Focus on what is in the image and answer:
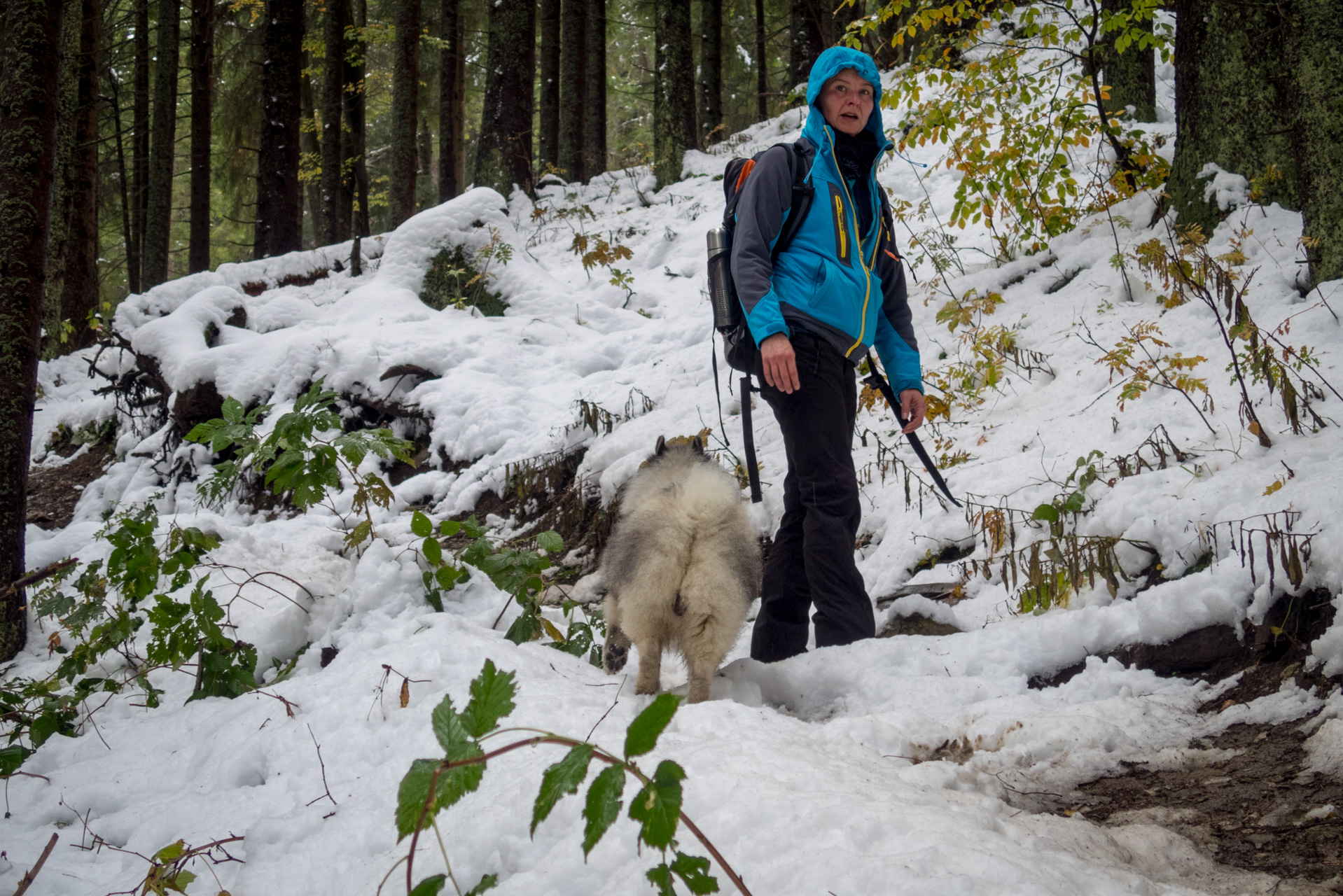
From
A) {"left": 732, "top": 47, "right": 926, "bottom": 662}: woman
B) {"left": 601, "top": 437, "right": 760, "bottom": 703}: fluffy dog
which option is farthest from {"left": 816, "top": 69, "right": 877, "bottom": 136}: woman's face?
{"left": 601, "top": 437, "right": 760, "bottom": 703}: fluffy dog

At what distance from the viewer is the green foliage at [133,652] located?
9.45 feet

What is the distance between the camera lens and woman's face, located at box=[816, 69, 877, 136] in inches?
127

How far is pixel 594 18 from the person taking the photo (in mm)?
16094

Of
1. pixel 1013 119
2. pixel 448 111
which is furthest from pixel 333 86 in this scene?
pixel 1013 119

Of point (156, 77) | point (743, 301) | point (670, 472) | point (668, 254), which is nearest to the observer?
point (743, 301)

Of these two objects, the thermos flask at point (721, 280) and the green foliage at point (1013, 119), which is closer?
A: the thermos flask at point (721, 280)

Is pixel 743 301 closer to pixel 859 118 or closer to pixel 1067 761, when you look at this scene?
pixel 859 118

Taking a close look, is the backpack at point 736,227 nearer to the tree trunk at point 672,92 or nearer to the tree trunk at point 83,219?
the tree trunk at point 672,92

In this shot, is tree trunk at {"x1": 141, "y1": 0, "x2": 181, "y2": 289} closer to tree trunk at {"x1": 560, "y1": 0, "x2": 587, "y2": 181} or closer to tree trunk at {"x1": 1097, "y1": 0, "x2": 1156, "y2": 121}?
tree trunk at {"x1": 560, "y1": 0, "x2": 587, "y2": 181}

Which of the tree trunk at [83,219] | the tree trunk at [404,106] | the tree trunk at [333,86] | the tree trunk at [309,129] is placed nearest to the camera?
the tree trunk at [83,219]

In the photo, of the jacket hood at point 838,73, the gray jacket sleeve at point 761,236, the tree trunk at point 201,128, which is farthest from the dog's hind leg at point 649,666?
the tree trunk at point 201,128

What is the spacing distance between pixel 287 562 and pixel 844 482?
3.07 metres

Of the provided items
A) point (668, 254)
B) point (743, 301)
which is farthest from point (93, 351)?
point (743, 301)

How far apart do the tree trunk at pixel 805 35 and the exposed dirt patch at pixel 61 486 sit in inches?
524
